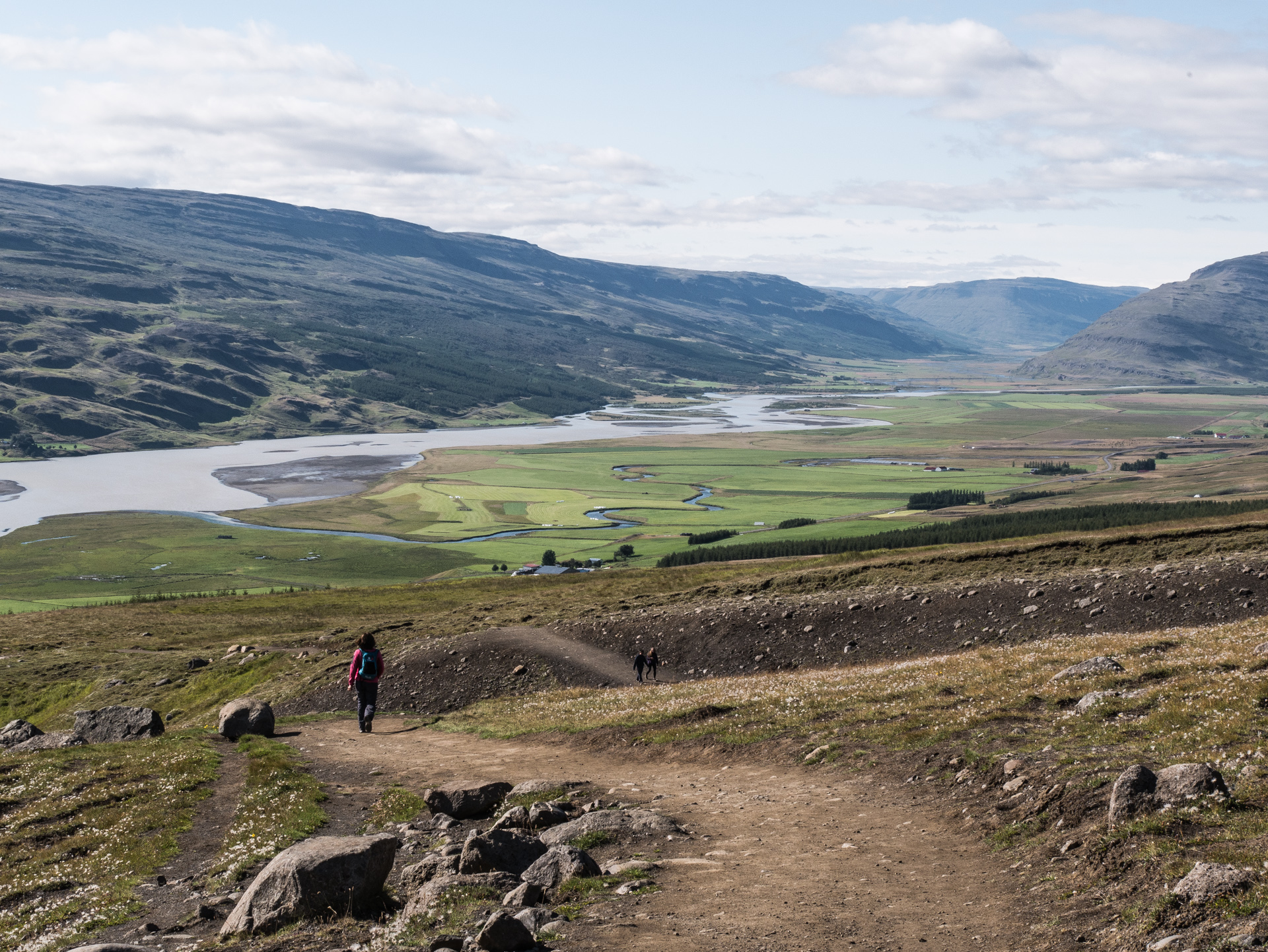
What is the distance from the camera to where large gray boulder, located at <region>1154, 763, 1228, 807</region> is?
558 inches

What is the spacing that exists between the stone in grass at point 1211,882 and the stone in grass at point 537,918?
840cm

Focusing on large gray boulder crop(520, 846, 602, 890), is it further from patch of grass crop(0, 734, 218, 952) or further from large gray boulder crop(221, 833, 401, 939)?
patch of grass crop(0, 734, 218, 952)

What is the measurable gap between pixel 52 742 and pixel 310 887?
22.9 m

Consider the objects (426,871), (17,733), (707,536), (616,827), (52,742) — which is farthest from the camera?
(707,536)

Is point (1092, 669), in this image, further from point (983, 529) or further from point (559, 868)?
point (983, 529)

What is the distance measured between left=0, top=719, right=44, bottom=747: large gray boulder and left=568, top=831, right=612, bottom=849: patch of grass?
25.6 metres

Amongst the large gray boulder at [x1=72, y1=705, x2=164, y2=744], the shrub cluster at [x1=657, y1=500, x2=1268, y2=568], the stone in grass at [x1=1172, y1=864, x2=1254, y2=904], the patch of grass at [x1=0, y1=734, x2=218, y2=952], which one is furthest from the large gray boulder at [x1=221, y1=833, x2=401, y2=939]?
the shrub cluster at [x1=657, y1=500, x2=1268, y2=568]

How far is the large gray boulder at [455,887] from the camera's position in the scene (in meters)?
14.5

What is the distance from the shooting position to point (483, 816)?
21141 millimetres

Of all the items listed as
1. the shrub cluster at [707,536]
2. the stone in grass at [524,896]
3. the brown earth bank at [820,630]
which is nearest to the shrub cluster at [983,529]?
the shrub cluster at [707,536]

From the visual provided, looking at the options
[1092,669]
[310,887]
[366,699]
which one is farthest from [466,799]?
[1092,669]

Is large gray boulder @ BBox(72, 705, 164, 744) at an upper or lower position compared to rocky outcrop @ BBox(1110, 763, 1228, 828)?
lower

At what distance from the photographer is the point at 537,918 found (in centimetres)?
1362

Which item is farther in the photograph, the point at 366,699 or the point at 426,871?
the point at 366,699
